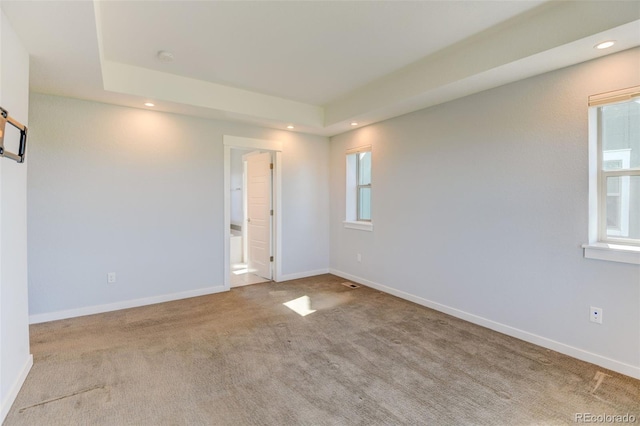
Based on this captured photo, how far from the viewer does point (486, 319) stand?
3170 millimetres

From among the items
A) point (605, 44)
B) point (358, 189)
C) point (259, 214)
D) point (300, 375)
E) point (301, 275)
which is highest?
point (605, 44)

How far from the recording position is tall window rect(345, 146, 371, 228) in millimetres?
Result: 4909

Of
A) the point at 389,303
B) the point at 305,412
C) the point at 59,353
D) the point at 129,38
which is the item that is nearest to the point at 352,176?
the point at 389,303

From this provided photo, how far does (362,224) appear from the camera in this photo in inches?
187

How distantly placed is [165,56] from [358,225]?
3.31 meters

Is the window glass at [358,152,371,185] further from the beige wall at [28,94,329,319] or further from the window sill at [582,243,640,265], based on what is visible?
the window sill at [582,243,640,265]

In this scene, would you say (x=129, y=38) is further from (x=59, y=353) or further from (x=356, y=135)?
(x=356, y=135)

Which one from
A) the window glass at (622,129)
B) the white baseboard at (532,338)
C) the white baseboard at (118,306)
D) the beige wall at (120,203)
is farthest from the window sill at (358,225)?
the window glass at (622,129)

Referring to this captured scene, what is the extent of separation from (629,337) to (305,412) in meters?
2.47

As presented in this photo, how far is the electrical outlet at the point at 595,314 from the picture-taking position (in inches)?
95.5

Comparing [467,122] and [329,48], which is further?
[467,122]

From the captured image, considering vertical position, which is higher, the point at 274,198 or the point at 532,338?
the point at 274,198

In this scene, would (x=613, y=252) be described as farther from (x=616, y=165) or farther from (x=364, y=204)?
(x=364, y=204)

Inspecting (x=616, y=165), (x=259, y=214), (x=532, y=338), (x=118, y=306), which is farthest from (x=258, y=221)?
(x=616, y=165)
